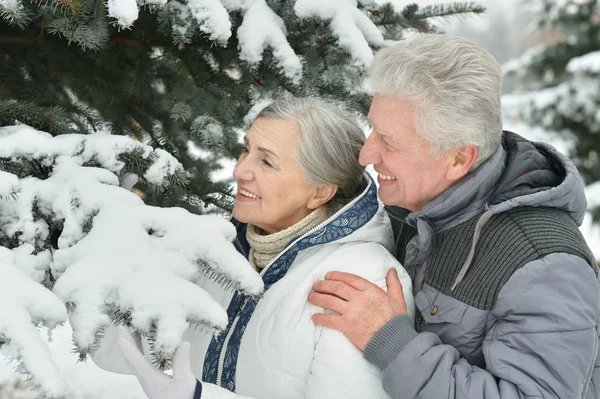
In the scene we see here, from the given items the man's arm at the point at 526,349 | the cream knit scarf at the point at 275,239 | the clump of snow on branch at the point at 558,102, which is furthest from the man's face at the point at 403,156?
the clump of snow on branch at the point at 558,102

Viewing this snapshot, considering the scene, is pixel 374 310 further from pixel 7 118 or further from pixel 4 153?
pixel 7 118

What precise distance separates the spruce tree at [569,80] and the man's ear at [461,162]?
8166 mm

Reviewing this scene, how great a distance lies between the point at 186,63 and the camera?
7.18ft

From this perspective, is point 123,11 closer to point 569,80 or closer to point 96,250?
point 96,250

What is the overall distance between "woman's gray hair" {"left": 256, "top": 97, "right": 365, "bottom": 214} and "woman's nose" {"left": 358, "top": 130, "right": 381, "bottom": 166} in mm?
142

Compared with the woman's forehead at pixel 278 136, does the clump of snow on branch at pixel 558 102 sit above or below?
below

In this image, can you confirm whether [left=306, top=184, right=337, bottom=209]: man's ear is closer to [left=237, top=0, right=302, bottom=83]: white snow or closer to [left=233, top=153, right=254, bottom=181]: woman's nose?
[left=233, top=153, right=254, bottom=181]: woman's nose

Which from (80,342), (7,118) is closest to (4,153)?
(7,118)

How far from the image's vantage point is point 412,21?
2.42 meters

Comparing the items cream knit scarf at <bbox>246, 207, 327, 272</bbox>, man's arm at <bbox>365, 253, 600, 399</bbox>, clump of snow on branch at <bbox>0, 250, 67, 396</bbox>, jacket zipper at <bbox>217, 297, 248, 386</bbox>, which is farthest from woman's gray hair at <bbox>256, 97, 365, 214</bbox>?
clump of snow on branch at <bbox>0, 250, 67, 396</bbox>

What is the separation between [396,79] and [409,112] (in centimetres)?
10

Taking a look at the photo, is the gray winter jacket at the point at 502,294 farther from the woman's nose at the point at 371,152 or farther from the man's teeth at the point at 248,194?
the man's teeth at the point at 248,194

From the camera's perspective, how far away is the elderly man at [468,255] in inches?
60.5

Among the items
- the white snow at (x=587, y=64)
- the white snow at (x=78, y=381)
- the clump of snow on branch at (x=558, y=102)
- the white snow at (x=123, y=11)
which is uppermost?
the white snow at (x=123, y=11)
